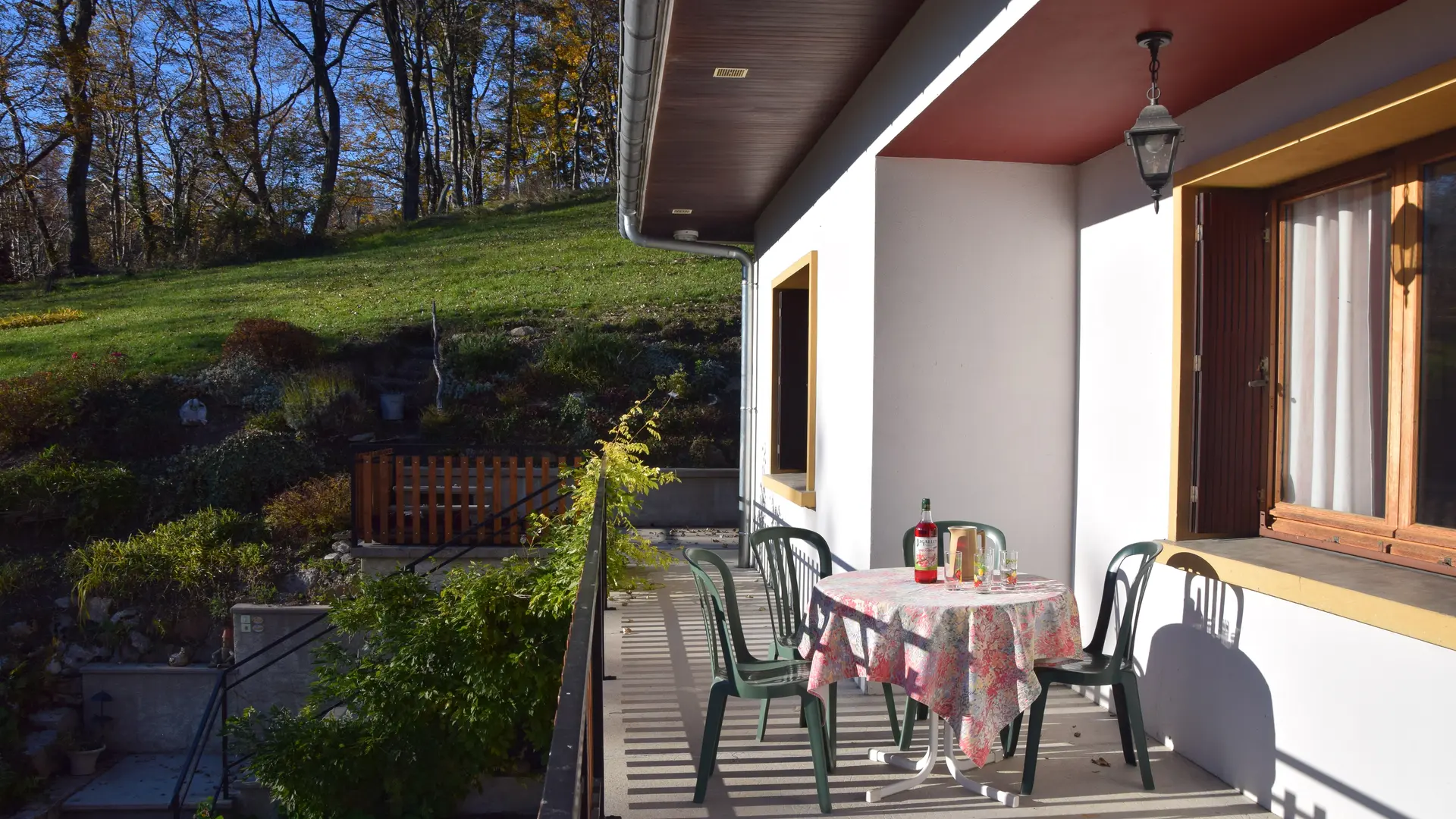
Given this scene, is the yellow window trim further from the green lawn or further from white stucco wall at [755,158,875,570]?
the green lawn

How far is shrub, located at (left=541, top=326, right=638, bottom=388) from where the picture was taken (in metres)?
14.8

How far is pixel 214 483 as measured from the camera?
11453mm

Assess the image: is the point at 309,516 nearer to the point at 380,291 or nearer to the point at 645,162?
the point at 645,162

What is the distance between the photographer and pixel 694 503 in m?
10.8

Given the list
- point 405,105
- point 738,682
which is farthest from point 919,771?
point 405,105

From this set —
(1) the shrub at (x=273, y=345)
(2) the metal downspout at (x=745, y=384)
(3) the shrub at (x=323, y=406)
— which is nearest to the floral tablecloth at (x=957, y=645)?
(2) the metal downspout at (x=745, y=384)

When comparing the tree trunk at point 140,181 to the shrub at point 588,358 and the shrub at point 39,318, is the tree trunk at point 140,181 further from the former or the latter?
the shrub at point 588,358

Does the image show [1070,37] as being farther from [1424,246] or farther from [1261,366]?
[1261,366]

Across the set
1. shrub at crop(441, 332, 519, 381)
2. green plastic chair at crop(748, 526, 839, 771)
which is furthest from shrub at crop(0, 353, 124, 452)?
green plastic chair at crop(748, 526, 839, 771)

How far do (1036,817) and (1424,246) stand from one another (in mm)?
2018

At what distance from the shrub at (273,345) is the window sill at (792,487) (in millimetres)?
9916

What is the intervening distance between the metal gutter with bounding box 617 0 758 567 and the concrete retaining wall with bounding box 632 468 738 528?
7.89 feet

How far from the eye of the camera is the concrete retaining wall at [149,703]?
820 centimetres

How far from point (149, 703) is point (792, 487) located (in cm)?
580
